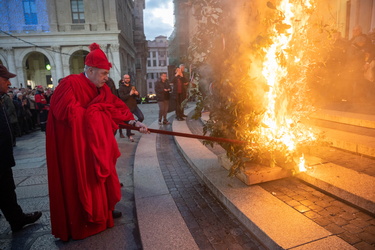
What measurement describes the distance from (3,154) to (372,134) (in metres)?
5.85

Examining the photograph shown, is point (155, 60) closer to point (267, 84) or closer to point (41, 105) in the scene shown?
point (41, 105)

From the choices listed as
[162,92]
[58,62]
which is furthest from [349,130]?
[58,62]

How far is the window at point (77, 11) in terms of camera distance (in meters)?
31.1

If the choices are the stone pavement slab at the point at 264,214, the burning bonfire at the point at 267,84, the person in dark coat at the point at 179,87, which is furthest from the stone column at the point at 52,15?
the stone pavement slab at the point at 264,214

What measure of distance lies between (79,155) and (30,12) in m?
36.7

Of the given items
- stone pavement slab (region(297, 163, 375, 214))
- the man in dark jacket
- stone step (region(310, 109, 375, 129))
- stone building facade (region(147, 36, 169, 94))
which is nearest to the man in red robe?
stone pavement slab (region(297, 163, 375, 214))

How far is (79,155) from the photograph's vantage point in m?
2.61

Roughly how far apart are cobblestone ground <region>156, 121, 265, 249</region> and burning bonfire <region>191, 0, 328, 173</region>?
66cm

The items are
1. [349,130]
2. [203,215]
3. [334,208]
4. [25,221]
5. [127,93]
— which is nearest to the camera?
[334,208]

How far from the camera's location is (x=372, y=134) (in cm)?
448

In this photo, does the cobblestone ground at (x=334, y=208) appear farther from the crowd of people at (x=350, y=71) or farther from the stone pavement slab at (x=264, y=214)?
the crowd of people at (x=350, y=71)

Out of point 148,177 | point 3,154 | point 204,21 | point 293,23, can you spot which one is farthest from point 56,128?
point 293,23

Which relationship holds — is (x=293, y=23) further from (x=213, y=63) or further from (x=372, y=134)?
(x=372, y=134)

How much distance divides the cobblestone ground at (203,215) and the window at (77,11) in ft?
109
